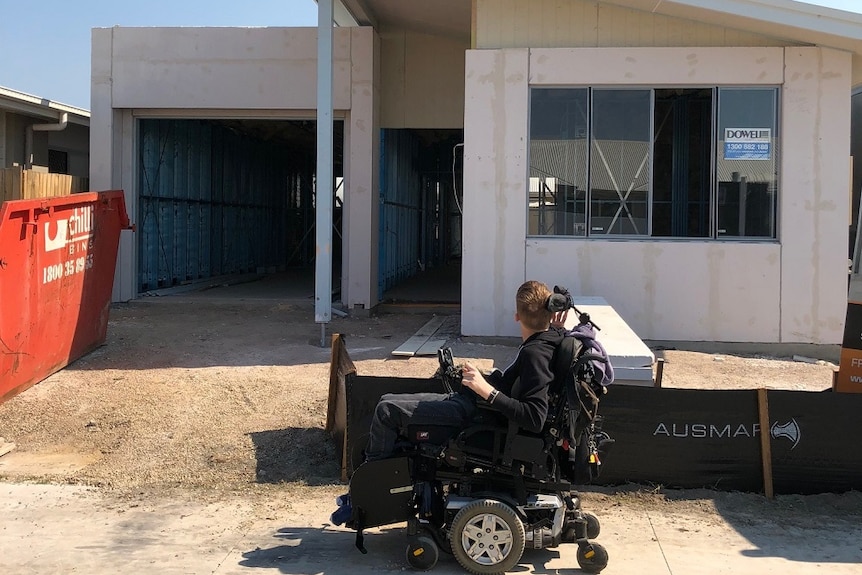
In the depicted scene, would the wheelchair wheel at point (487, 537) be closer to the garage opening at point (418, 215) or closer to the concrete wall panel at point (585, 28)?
the garage opening at point (418, 215)

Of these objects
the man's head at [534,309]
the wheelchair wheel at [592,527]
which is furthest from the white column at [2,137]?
the wheelchair wheel at [592,527]

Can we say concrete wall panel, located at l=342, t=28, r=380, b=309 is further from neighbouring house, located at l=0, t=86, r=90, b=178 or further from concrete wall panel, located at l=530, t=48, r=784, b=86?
neighbouring house, located at l=0, t=86, r=90, b=178

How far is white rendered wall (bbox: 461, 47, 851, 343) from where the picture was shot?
1085 cm

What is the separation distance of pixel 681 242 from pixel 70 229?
7.50 meters

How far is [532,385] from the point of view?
174 inches

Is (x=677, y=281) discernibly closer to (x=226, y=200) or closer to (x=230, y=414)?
(x=230, y=414)

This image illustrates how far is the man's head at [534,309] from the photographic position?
4613mm

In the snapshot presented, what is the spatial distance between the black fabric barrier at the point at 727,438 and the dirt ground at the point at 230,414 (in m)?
0.12

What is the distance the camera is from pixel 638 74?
10969 millimetres

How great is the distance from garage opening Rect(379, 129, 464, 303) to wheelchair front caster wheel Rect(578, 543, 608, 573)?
7.64 metres

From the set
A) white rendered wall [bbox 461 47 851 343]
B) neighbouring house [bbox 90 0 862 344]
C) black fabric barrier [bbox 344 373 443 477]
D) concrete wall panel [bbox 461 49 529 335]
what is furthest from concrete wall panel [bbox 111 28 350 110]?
black fabric barrier [bbox 344 373 443 477]

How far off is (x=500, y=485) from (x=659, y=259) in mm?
7009

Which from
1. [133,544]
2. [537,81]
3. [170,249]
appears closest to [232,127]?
[170,249]

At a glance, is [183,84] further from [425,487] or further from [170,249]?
[425,487]
